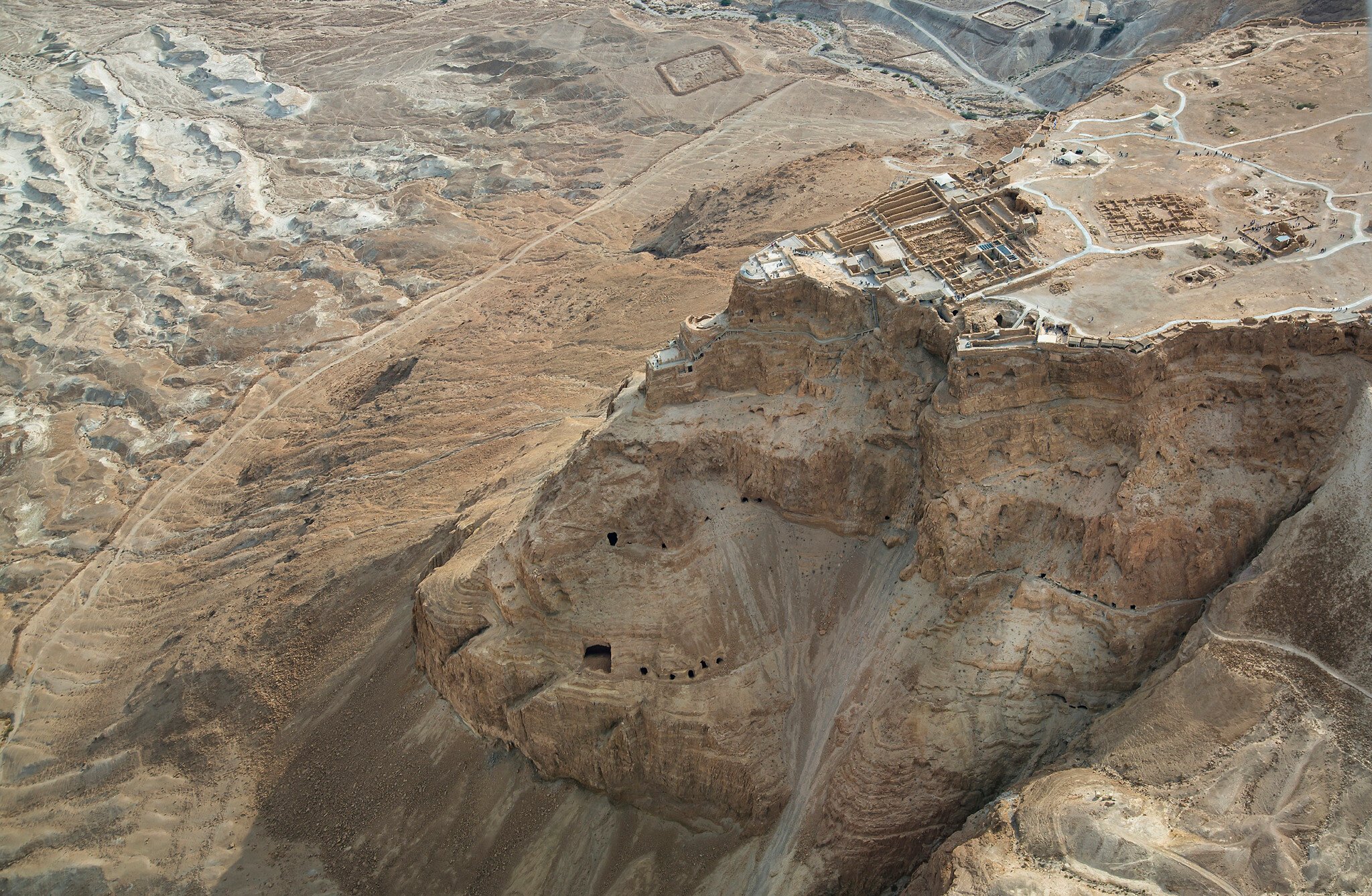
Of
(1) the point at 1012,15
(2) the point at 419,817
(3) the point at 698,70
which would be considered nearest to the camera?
(2) the point at 419,817

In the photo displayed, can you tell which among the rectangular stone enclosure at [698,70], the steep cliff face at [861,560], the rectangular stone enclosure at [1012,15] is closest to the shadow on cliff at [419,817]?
the steep cliff face at [861,560]

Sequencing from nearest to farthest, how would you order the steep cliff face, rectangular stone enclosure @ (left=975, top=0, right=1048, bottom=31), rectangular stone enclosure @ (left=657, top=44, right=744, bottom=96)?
the steep cliff face → rectangular stone enclosure @ (left=975, top=0, right=1048, bottom=31) → rectangular stone enclosure @ (left=657, top=44, right=744, bottom=96)

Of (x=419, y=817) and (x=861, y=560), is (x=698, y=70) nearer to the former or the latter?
(x=861, y=560)

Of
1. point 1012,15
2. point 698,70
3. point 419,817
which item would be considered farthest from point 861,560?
point 1012,15

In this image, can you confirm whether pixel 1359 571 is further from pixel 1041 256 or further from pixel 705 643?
pixel 705 643

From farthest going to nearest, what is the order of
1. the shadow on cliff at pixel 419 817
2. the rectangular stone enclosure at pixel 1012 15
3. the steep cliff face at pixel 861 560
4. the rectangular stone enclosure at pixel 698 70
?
the rectangular stone enclosure at pixel 698 70, the rectangular stone enclosure at pixel 1012 15, the shadow on cliff at pixel 419 817, the steep cliff face at pixel 861 560

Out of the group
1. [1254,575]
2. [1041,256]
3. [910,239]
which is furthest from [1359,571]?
[910,239]

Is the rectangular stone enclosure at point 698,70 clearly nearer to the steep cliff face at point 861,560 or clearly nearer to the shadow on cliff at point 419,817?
the steep cliff face at point 861,560

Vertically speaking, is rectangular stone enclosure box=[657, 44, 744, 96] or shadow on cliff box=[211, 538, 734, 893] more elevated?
rectangular stone enclosure box=[657, 44, 744, 96]

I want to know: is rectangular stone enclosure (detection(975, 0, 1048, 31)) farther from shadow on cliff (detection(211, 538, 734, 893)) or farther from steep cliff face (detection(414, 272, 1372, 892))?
shadow on cliff (detection(211, 538, 734, 893))

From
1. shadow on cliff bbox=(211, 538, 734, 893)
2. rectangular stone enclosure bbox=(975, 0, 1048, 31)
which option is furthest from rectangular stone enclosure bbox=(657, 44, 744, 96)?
shadow on cliff bbox=(211, 538, 734, 893)
